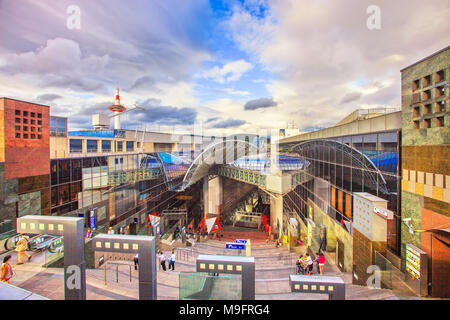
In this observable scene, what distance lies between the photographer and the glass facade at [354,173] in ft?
34.8

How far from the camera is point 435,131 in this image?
28.0ft

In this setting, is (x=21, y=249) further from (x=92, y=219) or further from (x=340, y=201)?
(x=340, y=201)

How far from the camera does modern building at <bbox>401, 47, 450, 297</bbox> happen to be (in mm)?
8219

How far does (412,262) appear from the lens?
9.36m

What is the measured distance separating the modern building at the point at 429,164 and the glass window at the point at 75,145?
41913 mm

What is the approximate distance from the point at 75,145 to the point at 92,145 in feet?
9.48

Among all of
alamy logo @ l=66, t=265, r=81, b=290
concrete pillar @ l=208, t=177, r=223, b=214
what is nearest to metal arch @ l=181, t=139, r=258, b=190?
concrete pillar @ l=208, t=177, r=223, b=214

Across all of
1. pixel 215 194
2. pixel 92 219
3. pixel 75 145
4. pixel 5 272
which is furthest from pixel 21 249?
pixel 75 145

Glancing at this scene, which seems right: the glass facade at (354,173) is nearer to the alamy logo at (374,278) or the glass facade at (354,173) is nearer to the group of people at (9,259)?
the alamy logo at (374,278)

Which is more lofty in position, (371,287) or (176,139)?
(176,139)

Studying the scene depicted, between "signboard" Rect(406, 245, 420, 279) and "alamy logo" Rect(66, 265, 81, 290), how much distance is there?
13207mm
